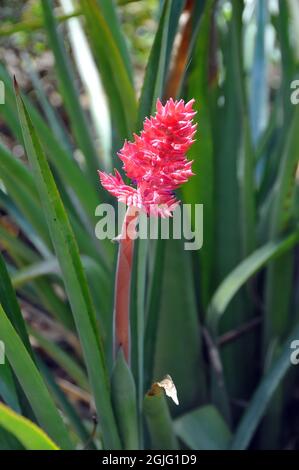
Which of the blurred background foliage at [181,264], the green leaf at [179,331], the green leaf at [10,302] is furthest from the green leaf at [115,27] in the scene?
the green leaf at [10,302]

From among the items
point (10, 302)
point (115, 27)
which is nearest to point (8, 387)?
point (10, 302)

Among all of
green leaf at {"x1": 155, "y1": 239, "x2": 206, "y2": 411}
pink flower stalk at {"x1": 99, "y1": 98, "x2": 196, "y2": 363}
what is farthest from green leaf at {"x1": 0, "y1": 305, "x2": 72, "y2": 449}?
green leaf at {"x1": 155, "y1": 239, "x2": 206, "y2": 411}

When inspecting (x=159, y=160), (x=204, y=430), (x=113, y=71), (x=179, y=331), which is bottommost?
(x=204, y=430)

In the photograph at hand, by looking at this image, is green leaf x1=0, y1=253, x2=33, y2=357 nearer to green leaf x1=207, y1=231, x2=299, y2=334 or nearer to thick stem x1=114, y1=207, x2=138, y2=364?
thick stem x1=114, y1=207, x2=138, y2=364

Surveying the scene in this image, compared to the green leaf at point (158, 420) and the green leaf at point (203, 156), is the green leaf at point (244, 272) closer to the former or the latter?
the green leaf at point (203, 156)

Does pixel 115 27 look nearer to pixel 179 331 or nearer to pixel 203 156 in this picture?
pixel 203 156

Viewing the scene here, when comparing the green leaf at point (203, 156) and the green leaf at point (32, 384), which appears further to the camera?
the green leaf at point (203, 156)

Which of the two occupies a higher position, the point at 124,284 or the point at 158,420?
the point at 124,284

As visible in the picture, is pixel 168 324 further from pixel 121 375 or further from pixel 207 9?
pixel 207 9
